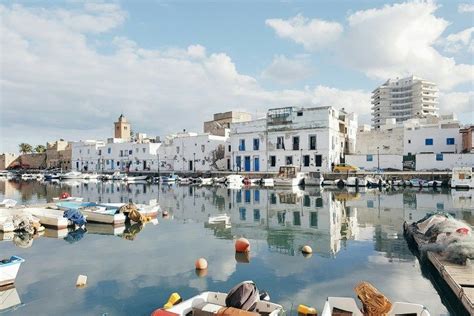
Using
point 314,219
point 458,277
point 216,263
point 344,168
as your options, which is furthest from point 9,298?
point 344,168

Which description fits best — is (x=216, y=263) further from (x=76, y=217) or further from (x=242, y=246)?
(x=76, y=217)

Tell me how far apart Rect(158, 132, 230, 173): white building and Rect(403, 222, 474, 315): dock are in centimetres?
4997

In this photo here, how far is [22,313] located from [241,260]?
6.02 m

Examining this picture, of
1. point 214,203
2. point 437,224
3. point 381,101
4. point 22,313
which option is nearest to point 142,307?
point 22,313

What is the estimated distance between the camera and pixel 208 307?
6371 millimetres

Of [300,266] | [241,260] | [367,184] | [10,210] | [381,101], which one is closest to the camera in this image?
[300,266]

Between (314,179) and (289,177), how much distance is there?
308 centimetres

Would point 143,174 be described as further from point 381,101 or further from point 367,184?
point 381,101

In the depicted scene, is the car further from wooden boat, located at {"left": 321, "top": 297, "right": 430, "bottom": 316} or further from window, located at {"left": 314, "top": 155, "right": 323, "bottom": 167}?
wooden boat, located at {"left": 321, "top": 297, "right": 430, "bottom": 316}

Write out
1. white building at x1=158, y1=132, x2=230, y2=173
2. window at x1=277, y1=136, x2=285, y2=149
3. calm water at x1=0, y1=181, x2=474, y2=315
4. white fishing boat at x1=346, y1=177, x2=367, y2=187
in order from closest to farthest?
1. calm water at x1=0, y1=181, x2=474, y2=315
2. white fishing boat at x1=346, y1=177, x2=367, y2=187
3. window at x1=277, y1=136, x2=285, y2=149
4. white building at x1=158, y1=132, x2=230, y2=173

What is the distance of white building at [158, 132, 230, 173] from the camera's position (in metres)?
60.1

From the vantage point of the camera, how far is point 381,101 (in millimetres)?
103625

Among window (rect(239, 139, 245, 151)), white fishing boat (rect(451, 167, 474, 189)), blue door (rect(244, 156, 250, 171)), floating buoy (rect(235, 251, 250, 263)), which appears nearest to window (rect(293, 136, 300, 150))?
blue door (rect(244, 156, 250, 171))

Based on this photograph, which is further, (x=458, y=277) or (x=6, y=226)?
(x=6, y=226)
